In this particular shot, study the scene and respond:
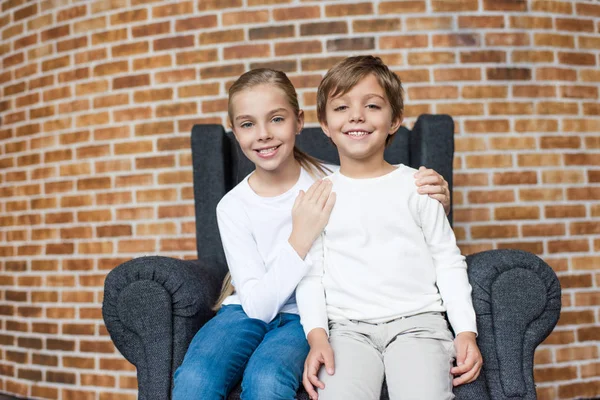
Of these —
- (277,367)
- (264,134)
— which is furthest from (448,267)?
(264,134)

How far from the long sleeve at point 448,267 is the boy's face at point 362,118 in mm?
195

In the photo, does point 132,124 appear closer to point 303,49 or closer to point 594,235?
point 303,49

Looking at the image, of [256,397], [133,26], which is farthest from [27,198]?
[256,397]

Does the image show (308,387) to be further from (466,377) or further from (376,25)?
(376,25)

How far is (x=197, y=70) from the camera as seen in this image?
7.39 feet

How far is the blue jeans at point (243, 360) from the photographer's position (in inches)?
42.8

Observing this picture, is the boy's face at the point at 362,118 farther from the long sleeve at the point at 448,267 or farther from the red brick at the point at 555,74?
the red brick at the point at 555,74

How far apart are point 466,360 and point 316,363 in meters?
0.33

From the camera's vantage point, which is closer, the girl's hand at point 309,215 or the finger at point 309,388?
the finger at point 309,388

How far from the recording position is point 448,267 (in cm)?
124

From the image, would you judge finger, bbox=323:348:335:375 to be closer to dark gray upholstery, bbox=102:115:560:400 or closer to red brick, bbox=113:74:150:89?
dark gray upholstery, bbox=102:115:560:400

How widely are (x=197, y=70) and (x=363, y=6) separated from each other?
0.79m

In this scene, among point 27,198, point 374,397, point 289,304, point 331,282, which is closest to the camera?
point 374,397

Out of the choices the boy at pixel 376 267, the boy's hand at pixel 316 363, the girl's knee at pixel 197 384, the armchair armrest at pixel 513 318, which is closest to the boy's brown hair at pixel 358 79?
the boy at pixel 376 267
